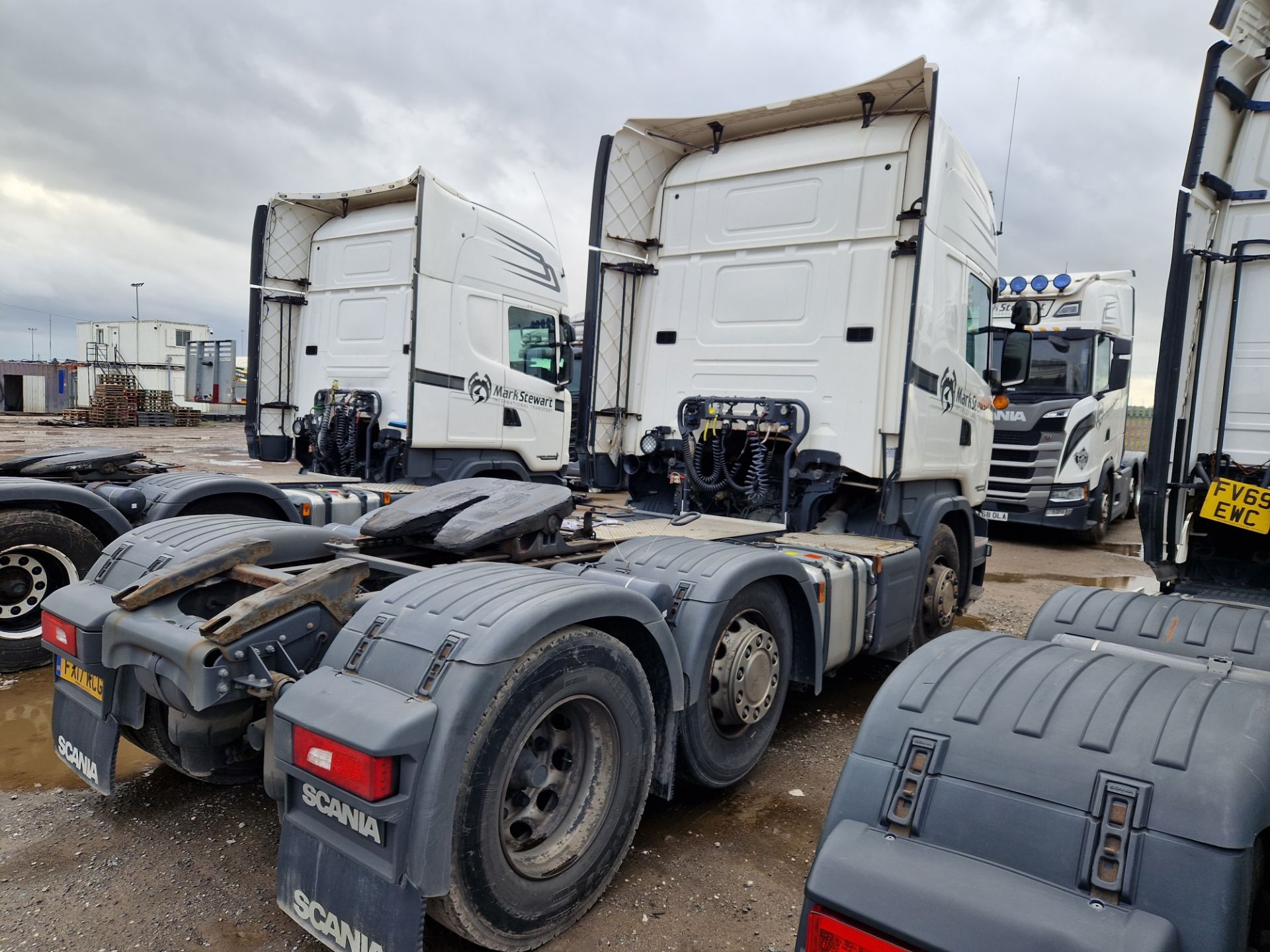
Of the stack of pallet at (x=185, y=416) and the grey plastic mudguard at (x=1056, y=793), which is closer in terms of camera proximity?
the grey plastic mudguard at (x=1056, y=793)

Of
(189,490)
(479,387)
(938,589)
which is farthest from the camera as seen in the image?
(479,387)

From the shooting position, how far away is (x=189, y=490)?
16.0 ft

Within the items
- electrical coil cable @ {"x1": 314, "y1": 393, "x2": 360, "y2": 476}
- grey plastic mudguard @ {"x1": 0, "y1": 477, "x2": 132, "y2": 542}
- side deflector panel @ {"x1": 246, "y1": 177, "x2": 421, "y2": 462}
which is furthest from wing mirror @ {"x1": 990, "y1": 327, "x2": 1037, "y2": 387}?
grey plastic mudguard @ {"x1": 0, "y1": 477, "x2": 132, "y2": 542}

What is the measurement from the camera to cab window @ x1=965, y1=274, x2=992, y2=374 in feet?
17.7

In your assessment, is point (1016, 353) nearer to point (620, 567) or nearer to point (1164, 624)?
point (1164, 624)

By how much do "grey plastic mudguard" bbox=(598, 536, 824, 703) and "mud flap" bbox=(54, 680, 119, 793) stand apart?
1.83 meters

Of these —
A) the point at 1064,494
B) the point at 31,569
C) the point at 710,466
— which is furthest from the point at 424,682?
the point at 1064,494

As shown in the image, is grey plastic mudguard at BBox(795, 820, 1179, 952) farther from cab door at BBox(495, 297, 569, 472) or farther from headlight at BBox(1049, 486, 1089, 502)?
headlight at BBox(1049, 486, 1089, 502)

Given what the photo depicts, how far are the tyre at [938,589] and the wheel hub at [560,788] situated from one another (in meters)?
2.86

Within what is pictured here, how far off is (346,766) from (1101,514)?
11.2 meters

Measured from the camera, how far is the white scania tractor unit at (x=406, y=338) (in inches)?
271

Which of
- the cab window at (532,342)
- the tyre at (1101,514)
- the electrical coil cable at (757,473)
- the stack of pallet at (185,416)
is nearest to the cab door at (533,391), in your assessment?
the cab window at (532,342)

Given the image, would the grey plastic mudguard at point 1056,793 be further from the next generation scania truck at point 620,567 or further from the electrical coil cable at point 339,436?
the electrical coil cable at point 339,436

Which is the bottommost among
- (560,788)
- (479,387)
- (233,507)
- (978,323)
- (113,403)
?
(560,788)
